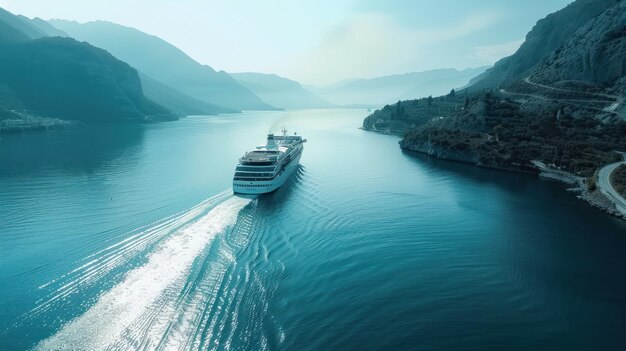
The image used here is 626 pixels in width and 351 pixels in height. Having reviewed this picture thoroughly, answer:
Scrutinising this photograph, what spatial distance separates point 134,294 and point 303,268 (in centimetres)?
1405

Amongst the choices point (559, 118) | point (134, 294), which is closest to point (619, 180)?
point (559, 118)

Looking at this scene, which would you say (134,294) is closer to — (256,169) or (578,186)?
(256,169)

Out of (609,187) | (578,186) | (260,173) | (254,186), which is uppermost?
(260,173)

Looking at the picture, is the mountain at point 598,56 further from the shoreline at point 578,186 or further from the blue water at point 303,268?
the blue water at point 303,268

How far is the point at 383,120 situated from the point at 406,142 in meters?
63.1

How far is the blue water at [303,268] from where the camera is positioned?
22.9 m

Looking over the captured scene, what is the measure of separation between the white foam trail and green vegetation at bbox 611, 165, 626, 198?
6127cm

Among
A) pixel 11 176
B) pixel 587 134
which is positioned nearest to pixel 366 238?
pixel 11 176

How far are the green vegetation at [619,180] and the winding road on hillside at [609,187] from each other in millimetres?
526

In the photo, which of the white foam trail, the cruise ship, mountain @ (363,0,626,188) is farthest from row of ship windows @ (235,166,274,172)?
mountain @ (363,0,626,188)

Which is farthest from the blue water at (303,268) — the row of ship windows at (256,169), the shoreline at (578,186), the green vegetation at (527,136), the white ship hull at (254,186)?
the green vegetation at (527,136)

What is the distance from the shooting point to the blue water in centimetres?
2292

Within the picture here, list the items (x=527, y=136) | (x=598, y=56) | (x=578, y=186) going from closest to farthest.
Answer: (x=578, y=186) → (x=527, y=136) → (x=598, y=56)

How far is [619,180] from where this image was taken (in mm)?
56750
